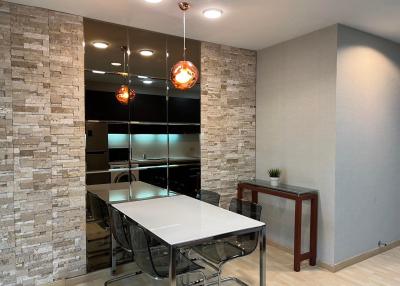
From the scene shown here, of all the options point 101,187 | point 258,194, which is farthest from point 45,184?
point 258,194

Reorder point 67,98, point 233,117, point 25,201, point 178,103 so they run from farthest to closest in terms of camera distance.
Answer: point 233,117 < point 178,103 < point 67,98 < point 25,201

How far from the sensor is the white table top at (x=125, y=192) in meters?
3.08

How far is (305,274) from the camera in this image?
312 centimetres

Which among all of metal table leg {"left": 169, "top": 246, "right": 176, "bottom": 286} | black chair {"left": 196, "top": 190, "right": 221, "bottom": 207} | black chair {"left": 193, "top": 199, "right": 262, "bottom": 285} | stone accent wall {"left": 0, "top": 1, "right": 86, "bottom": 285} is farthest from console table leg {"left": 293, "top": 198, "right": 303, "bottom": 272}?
stone accent wall {"left": 0, "top": 1, "right": 86, "bottom": 285}

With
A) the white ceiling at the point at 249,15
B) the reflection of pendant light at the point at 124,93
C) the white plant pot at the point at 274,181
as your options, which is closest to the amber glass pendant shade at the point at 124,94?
the reflection of pendant light at the point at 124,93

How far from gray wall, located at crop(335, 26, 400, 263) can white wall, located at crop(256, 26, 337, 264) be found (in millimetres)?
107

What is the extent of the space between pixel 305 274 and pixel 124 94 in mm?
2743

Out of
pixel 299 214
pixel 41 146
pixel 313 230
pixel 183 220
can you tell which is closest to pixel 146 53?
pixel 41 146

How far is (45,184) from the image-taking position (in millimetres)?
2748

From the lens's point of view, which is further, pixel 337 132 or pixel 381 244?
pixel 381 244

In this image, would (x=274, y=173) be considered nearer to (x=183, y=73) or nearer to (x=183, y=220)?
(x=183, y=220)

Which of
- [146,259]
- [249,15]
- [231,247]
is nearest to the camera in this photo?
[146,259]

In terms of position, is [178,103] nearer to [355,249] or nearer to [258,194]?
[258,194]

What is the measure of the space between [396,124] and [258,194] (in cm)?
201
